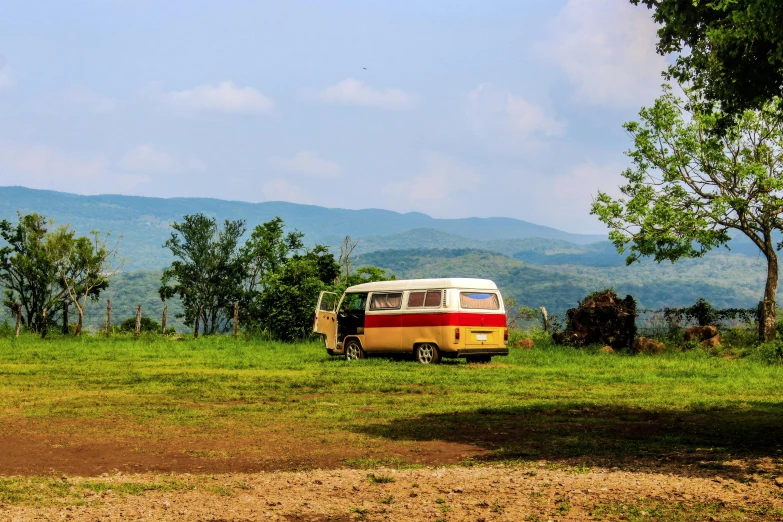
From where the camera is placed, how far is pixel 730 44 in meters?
11.6

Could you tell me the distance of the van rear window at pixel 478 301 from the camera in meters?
23.0

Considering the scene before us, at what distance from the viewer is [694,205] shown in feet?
105

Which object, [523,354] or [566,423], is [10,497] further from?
[523,354]

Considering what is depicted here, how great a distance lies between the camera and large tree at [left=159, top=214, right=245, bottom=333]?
2665 inches

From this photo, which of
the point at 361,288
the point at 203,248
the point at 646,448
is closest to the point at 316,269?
the point at 361,288

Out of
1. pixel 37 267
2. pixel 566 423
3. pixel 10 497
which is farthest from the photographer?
pixel 37 267

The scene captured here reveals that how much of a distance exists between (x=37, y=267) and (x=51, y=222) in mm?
2747

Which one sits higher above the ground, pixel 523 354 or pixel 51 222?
pixel 51 222

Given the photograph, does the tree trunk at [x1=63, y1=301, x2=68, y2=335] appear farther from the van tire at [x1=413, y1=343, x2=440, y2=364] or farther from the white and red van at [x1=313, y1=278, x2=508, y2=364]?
the van tire at [x1=413, y1=343, x2=440, y2=364]

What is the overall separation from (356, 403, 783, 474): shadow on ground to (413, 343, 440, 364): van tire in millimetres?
8835

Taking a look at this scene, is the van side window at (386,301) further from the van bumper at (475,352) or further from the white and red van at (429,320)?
the van bumper at (475,352)

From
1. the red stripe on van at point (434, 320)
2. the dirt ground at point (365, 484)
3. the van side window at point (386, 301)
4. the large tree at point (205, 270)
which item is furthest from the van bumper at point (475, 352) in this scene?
the large tree at point (205, 270)

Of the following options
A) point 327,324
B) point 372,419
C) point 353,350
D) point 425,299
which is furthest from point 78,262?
point 372,419

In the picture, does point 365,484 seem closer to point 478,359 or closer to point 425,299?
point 425,299
